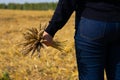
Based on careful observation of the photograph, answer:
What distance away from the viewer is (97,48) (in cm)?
285

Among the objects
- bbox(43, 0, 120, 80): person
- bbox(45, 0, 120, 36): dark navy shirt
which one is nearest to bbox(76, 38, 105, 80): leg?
bbox(43, 0, 120, 80): person

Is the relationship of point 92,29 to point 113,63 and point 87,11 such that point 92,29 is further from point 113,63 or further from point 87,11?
point 113,63

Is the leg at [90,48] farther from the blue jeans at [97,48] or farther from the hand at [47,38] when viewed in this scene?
the hand at [47,38]

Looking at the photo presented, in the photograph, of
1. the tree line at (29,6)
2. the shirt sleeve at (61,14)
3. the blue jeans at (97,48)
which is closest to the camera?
the blue jeans at (97,48)

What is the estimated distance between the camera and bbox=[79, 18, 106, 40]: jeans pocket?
9.16ft

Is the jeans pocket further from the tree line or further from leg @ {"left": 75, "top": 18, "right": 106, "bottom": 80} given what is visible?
the tree line

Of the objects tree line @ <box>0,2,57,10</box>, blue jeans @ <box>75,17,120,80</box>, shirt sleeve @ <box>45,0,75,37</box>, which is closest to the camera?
blue jeans @ <box>75,17,120,80</box>

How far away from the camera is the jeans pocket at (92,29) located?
2.79 meters

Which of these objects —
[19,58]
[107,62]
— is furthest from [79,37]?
[19,58]

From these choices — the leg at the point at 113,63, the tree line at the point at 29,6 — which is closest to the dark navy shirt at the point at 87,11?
the leg at the point at 113,63

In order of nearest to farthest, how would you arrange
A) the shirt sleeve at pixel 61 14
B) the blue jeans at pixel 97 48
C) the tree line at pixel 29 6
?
the blue jeans at pixel 97 48
the shirt sleeve at pixel 61 14
the tree line at pixel 29 6

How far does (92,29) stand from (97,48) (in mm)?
128

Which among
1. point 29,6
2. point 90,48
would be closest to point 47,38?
point 90,48

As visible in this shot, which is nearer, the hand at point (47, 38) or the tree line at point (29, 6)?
the hand at point (47, 38)
